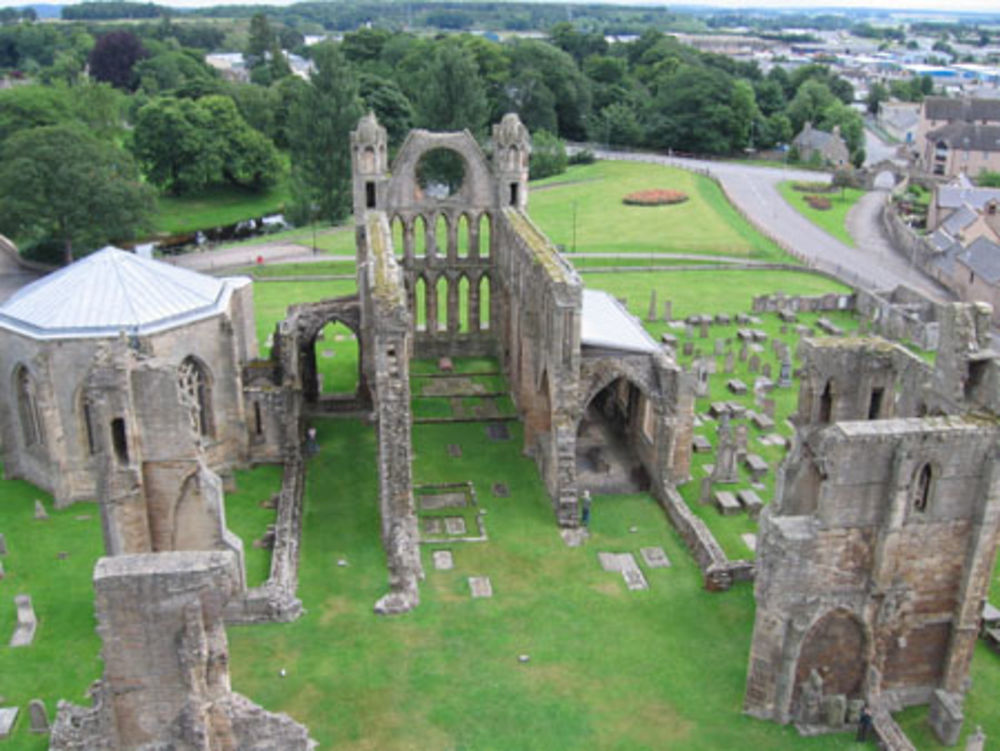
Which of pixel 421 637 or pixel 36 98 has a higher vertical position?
pixel 36 98

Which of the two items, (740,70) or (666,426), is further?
(740,70)

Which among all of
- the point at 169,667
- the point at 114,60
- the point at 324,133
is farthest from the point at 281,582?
the point at 114,60

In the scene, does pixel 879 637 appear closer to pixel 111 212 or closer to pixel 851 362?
pixel 851 362

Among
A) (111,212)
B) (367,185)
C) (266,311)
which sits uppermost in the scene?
(367,185)

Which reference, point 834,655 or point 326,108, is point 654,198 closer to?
point 326,108

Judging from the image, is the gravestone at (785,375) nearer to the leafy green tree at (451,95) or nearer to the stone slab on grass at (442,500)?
the stone slab on grass at (442,500)

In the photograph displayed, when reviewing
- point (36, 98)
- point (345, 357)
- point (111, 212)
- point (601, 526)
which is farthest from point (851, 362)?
point (36, 98)
